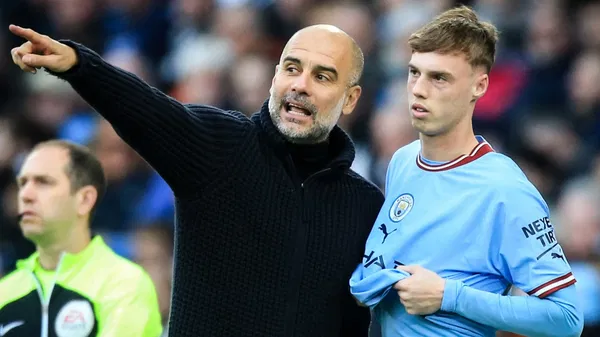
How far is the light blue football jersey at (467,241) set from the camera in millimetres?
3822

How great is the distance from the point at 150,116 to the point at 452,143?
1.03 metres

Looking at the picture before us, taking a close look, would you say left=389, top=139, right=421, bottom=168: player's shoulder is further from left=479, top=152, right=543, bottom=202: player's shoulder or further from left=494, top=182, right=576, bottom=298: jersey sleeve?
left=494, top=182, right=576, bottom=298: jersey sleeve

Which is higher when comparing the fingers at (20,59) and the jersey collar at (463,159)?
the fingers at (20,59)

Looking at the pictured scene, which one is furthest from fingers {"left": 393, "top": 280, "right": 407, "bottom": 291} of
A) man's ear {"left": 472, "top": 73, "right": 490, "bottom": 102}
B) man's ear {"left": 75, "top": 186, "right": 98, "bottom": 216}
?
man's ear {"left": 75, "top": 186, "right": 98, "bottom": 216}

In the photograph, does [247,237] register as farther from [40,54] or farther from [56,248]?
[56,248]

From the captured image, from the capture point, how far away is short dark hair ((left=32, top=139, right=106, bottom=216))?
531 centimetres

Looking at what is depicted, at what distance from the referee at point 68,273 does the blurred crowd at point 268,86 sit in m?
1.95

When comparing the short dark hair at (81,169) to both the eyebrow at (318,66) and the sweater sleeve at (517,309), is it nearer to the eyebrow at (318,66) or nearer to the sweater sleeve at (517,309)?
the eyebrow at (318,66)

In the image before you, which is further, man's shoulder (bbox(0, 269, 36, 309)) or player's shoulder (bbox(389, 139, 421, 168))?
man's shoulder (bbox(0, 269, 36, 309))

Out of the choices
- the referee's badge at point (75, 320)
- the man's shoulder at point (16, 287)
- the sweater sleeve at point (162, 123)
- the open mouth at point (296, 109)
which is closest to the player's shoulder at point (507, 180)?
the open mouth at point (296, 109)

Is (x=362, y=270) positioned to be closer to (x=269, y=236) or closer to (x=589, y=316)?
(x=269, y=236)

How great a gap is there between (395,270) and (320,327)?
0.44m

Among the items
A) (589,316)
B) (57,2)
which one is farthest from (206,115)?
(57,2)

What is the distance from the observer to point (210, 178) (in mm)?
A: 4141
